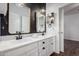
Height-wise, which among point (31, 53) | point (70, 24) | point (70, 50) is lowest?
point (70, 50)

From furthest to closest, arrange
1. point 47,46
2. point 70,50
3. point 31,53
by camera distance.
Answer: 1. point 70,50
2. point 47,46
3. point 31,53

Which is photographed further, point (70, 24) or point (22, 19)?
point (70, 24)

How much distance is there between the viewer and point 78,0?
1.19m

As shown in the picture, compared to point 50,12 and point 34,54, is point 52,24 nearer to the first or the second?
point 50,12

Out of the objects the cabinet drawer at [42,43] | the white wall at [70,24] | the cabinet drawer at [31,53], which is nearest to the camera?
the cabinet drawer at [31,53]

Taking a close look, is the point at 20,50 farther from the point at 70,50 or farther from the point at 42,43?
the point at 70,50

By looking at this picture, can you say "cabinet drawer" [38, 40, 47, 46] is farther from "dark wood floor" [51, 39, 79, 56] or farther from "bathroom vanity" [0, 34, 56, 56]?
"dark wood floor" [51, 39, 79, 56]

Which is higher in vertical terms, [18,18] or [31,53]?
[18,18]

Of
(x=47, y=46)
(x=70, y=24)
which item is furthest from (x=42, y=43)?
Result: (x=70, y=24)

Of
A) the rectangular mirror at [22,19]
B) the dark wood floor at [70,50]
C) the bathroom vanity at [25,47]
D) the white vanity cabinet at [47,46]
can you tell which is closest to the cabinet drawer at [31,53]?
the bathroom vanity at [25,47]


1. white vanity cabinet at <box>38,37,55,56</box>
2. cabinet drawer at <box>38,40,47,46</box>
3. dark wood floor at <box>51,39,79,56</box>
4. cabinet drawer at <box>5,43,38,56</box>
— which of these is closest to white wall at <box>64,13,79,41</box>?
dark wood floor at <box>51,39,79,56</box>

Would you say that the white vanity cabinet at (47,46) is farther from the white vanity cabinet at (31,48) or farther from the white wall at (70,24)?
the white wall at (70,24)

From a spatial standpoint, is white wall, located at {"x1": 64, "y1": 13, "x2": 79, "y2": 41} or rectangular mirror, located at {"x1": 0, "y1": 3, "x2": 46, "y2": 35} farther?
white wall, located at {"x1": 64, "y1": 13, "x2": 79, "y2": 41}

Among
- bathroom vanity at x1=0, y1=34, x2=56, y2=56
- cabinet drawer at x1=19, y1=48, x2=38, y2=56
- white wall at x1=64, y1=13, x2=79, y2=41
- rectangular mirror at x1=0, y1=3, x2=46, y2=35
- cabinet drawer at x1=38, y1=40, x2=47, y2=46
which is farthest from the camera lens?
white wall at x1=64, y1=13, x2=79, y2=41
